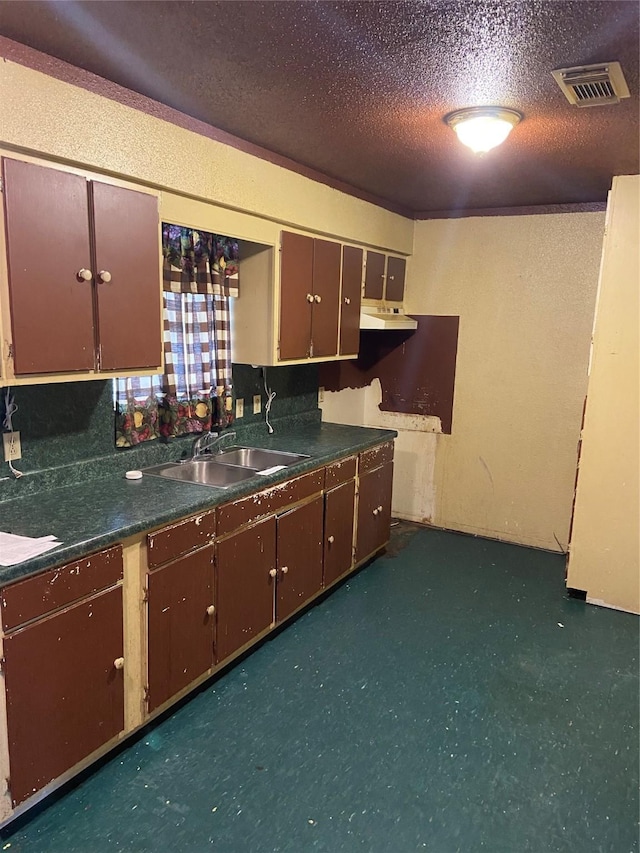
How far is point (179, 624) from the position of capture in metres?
2.47

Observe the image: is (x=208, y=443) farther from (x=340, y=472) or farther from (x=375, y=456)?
(x=375, y=456)

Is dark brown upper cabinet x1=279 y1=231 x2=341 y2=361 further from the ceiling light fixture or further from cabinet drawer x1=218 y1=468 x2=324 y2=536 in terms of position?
the ceiling light fixture

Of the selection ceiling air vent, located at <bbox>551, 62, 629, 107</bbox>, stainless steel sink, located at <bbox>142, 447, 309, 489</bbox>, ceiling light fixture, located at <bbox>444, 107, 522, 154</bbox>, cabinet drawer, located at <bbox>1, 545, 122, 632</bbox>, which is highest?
ceiling air vent, located at <bbox>551, 62, 629, 107</bbox>

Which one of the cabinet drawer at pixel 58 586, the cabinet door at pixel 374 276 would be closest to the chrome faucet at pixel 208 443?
the cabinet drawer at pixel 58 586

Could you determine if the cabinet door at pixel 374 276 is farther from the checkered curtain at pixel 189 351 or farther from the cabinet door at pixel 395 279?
the checkered curtain at pixel 189 351

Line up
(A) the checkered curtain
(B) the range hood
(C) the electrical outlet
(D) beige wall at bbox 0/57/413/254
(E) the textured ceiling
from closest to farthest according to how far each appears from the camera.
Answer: (E) the textured ceiling < (D) beige wall at bbox 0/57/413/254 < (C) the electrical outlet < (A) the checkered curtain < (B) the range hood

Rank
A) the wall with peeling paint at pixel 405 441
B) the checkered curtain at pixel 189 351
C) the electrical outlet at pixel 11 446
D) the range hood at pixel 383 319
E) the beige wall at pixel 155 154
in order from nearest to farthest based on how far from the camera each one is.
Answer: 1. the beige wall at pixel 155 154
2. the electrical outlet at pixel 11 446
3. the checkered curtain at pixel 189 351
4. the range hood at pixel 383 319
5. the wall with peeling paint at pixel 405 441

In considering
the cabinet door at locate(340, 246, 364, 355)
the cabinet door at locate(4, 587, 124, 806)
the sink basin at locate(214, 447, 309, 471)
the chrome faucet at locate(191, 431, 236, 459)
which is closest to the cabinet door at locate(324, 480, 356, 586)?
the sink basin at locate(214, 447, 309, 471)

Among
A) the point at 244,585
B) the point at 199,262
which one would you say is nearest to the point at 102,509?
the point at 244,585

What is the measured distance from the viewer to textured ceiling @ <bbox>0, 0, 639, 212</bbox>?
1.69 metres

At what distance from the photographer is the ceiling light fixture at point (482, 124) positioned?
7.94ft

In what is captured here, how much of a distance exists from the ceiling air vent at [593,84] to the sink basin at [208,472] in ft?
6.93

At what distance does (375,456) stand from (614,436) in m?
1.40

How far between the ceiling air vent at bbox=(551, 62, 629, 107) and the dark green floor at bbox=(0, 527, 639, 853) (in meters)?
2.46
